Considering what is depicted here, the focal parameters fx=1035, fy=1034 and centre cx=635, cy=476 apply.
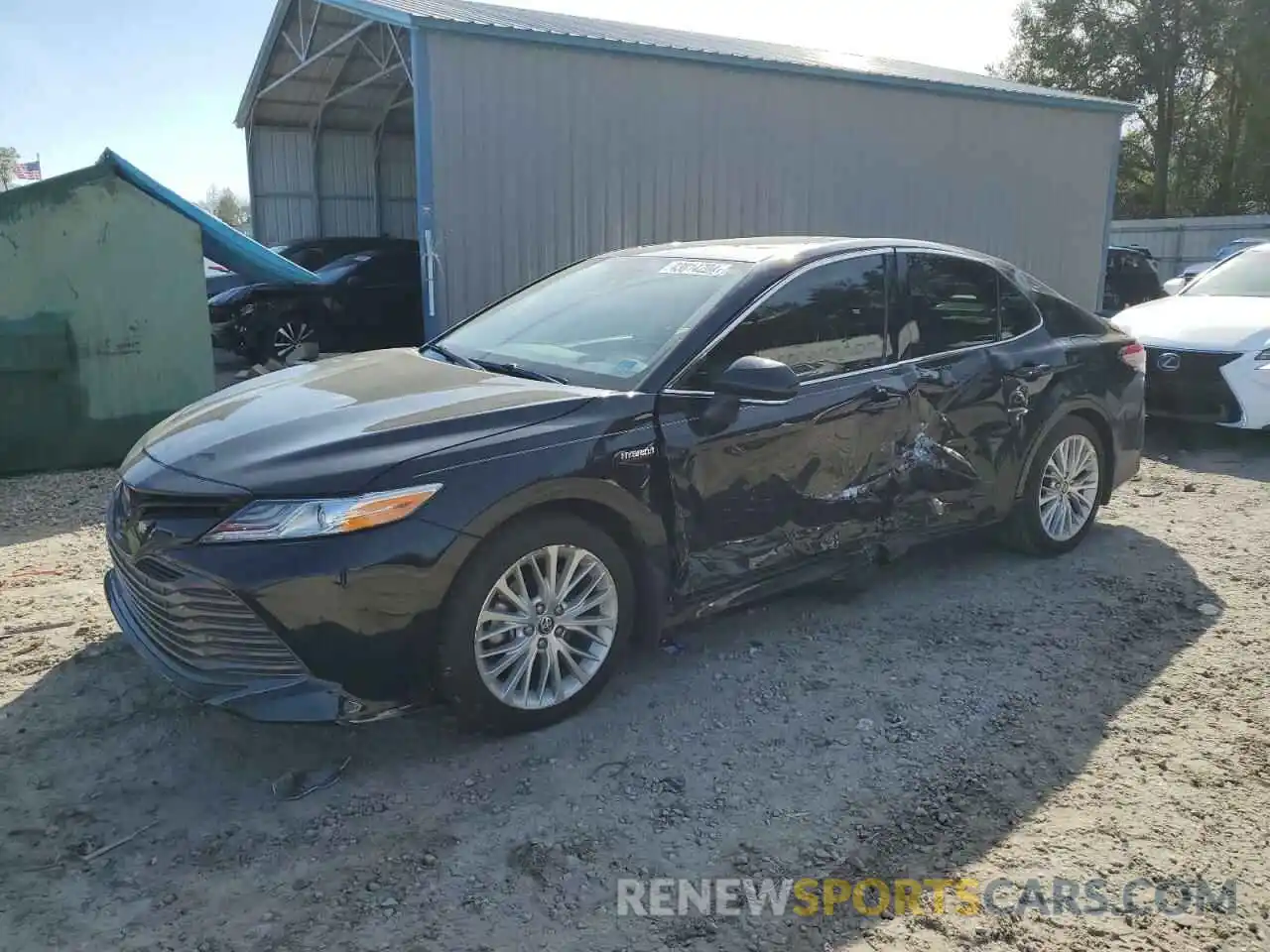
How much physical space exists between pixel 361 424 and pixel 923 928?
220 cm

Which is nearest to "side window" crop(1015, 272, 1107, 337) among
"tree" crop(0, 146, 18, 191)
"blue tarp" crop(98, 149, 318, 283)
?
"blue tarp" crop(98, 149, 318, 283)

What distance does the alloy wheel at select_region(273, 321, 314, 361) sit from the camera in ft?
39.6

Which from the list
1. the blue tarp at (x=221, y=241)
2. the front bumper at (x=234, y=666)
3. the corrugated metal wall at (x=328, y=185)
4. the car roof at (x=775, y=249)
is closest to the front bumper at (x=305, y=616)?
the front bumper at (x=234, y=666)

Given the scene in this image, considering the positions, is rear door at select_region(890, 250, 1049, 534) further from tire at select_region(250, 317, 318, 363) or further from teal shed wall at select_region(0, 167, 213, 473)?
tire at select_region(250, 317, 318, 363)

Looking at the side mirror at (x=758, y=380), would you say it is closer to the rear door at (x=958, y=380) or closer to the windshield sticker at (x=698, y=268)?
the windshield sticker at (x=698, y=268)

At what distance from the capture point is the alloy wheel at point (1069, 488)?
5.24 m

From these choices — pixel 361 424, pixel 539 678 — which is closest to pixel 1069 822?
pixel 539 678

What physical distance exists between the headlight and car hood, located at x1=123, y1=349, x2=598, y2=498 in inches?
1.5

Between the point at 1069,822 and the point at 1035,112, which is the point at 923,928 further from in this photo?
the point at 1035,112

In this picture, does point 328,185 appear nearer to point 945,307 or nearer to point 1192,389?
point 1192,389

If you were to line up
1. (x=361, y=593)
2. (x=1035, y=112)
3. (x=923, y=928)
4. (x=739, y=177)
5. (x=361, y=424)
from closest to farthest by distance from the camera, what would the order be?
(x=923, y=928) < (x=361, y=593) < (x=361, y=424) < (x=739, y=177) < (x=1035, y=112)

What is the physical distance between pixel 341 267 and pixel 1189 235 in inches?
884

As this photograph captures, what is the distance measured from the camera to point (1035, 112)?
46.6 ft

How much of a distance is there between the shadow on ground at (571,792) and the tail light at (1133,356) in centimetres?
169
